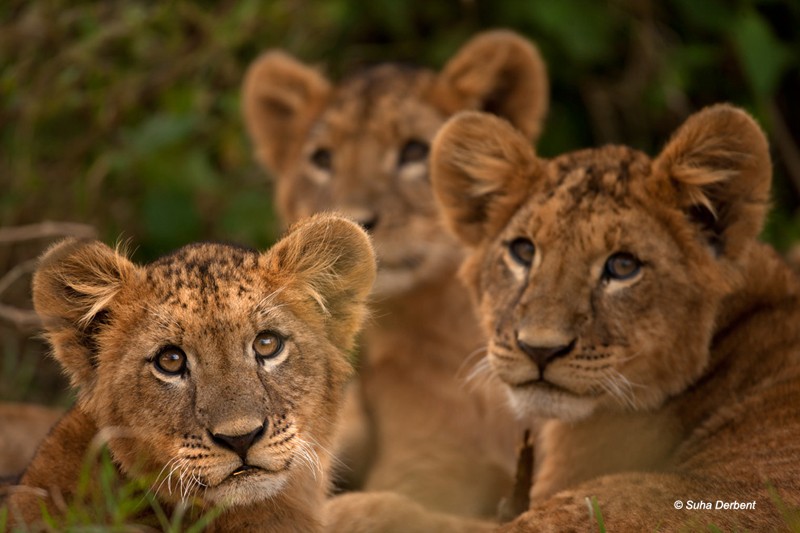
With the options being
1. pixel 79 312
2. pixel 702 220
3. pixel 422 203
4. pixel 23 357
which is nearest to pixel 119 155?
pixel 23 357

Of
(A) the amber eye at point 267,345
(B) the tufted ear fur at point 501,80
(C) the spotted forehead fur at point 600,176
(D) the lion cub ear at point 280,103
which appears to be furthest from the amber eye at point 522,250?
(D) the lion cub ear at point 280,103

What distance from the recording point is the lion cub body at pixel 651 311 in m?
4.28

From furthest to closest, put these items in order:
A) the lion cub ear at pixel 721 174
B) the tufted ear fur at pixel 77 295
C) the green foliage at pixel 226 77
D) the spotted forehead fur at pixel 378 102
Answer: the green foliage at pixel 226 77 → the spotted forehead fur at pixel 378 102 → the lion cub ear at pixel 721 174 → the tufted ear fur at pixel 77 295

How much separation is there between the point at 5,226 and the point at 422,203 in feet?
9.61

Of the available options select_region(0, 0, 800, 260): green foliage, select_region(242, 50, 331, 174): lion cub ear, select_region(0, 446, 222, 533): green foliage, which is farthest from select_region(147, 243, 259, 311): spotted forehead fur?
select_region(0, 0, 800, 260): green foliage

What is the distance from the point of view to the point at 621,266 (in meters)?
4.42

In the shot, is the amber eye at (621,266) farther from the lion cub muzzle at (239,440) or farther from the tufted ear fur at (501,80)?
the tufted ear fur at (501,80)

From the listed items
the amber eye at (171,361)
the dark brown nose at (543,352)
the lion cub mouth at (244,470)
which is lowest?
the lion cub mouth at (244,470)

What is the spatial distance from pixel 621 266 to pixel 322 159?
2.51 m

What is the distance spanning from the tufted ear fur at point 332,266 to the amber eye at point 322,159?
218 centimetres

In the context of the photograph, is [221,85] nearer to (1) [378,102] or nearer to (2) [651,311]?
(1) [378,102]

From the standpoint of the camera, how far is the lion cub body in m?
4.28

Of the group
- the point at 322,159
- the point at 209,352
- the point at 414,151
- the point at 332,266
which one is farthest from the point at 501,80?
the point at 209,352

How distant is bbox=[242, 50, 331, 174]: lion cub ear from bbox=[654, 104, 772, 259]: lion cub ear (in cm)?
262
